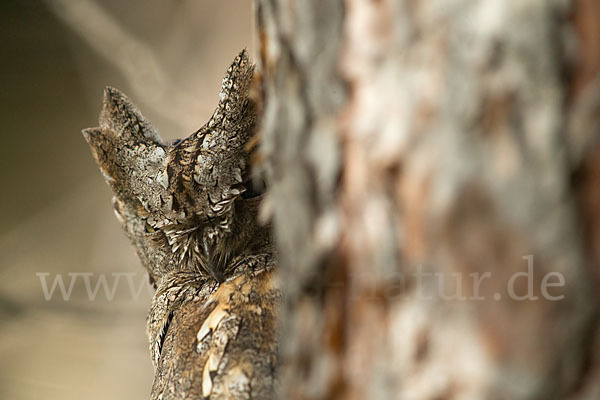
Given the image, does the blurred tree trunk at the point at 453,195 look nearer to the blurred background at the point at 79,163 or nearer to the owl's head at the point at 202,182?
the owl's head at the point at 202,182

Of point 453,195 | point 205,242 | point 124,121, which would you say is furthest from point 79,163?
point 453,195

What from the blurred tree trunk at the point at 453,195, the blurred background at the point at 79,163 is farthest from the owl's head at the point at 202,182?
the blurred background at the point at 79,163

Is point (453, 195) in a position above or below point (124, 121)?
below

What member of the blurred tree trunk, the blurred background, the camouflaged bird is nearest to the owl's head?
the camouflaged bird

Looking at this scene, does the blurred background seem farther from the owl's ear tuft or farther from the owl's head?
the owl's head

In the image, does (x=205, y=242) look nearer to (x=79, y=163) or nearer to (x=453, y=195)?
(x=453, y=195)

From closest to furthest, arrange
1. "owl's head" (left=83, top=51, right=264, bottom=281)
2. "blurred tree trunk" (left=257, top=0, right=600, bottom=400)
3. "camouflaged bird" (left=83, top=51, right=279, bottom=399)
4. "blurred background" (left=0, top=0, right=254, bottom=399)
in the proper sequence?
"blurred tree trunk" (left=257, top=0, right=600, bottom=400)
"camouflaged bird" (left=83, top=51, right=279, bottom=399)
"owl's head" (left=83, top=51, right=264, bottom=281)
"blurred background" (left=0, top=0, right=254, bottom=399)
